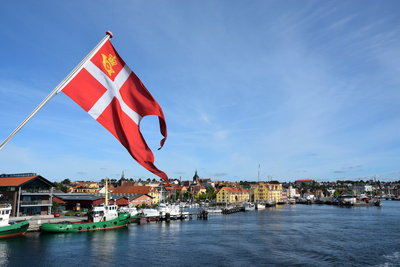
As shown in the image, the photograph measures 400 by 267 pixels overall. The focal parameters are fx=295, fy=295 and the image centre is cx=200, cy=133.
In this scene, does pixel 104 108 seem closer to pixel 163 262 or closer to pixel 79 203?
pixel 163 262

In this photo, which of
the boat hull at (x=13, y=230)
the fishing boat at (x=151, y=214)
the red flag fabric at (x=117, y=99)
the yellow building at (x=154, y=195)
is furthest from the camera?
the yellow building at (x=154, y=195)

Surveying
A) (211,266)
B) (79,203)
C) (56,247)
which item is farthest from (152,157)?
(79,203)

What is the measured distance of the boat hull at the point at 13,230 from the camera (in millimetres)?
44303

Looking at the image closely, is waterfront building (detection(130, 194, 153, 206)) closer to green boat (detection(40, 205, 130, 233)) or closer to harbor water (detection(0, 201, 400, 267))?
green boat (detection(40, 205, 130, 233))

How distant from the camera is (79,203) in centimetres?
8412

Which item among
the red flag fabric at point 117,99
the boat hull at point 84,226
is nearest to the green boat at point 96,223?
the boat hull at point 84,226

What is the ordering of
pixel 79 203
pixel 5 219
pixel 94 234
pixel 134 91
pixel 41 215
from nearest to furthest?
1. pixel 134 91
2. pixel 5 219
3. pixel 94 234
4. pixel 41 215
5. pixel 79 203

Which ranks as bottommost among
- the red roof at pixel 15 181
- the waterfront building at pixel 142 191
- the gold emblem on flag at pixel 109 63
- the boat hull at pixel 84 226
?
the boat hull at pixel 84 226

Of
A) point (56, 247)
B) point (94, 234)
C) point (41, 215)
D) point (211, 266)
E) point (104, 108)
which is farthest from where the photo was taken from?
point (41, 215)

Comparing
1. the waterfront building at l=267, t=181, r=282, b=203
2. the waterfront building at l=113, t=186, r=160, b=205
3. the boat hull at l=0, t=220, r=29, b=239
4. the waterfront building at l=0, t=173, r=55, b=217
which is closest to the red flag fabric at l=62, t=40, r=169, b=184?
the boat hull at l=0, t=220, r=29, b=239

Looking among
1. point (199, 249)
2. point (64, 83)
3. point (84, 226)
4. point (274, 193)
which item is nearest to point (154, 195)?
point (84, 226)

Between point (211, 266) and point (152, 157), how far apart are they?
24051 millimetres

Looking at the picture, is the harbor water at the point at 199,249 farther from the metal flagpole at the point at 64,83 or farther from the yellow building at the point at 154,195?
the yellow building at the point at 154,195

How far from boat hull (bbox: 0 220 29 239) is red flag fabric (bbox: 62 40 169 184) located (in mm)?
44238
